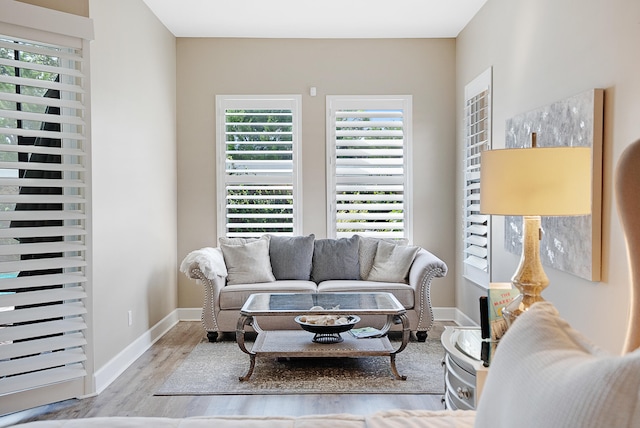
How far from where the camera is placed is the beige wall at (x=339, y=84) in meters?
5.73

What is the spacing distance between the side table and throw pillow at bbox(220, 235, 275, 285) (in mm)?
2762

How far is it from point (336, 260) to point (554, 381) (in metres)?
4.42


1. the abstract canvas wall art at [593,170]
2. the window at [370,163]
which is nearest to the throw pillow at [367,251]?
the window at [370,163]

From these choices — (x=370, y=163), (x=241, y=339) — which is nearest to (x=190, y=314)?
(x=241, y=339)

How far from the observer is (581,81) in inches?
117

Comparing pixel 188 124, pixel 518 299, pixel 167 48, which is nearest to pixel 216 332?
pixel 188 124

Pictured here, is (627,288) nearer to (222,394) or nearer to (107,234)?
(222,394)

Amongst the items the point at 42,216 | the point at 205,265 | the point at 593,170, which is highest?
the point at 593,170

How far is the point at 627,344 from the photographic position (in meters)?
1.60

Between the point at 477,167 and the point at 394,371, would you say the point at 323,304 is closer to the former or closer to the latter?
the point at 394,371

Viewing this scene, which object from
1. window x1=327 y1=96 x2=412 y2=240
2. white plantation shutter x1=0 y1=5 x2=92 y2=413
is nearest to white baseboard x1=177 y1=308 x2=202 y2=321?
window x1=327 y1=96 x2=412 y2=240

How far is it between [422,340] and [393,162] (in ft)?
6.33

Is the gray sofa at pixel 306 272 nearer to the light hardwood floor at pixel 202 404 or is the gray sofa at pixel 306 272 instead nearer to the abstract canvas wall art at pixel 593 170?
the light hardwood floor at pixel 202 404

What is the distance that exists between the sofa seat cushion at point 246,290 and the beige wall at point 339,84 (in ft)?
3.61
